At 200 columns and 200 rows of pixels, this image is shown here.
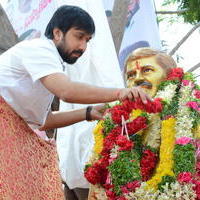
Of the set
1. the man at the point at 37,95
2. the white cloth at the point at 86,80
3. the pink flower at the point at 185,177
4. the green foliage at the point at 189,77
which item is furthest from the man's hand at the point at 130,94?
the white cloth at the point at 86,80

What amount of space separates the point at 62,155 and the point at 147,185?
1.26 m

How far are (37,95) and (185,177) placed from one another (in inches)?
34.6

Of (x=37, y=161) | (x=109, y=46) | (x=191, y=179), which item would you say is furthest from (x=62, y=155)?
(x=191, y=179)

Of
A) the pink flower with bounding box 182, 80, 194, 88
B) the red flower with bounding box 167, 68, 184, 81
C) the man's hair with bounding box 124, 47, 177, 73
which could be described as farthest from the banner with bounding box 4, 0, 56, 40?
the pink flower with bounding box 182, 80, 194, 88

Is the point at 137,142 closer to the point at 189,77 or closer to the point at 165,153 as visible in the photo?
the point at 165,153

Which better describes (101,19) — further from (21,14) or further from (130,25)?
(21,14)

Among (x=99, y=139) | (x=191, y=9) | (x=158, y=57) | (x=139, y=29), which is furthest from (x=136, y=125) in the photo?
(x=191, y=9)

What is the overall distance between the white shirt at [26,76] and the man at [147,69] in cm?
→ 85

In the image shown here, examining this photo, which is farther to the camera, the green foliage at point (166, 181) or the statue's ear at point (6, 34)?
the statue's ear at point (6, 34)

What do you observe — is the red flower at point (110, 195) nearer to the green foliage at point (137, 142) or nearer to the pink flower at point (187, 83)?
the green foliage at point (137, 142)

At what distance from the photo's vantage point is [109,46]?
3.62 metres

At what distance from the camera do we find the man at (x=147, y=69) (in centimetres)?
301

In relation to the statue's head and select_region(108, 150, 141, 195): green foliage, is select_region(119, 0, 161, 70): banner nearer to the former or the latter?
the statue's head

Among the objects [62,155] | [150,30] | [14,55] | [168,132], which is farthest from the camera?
[150,30]
